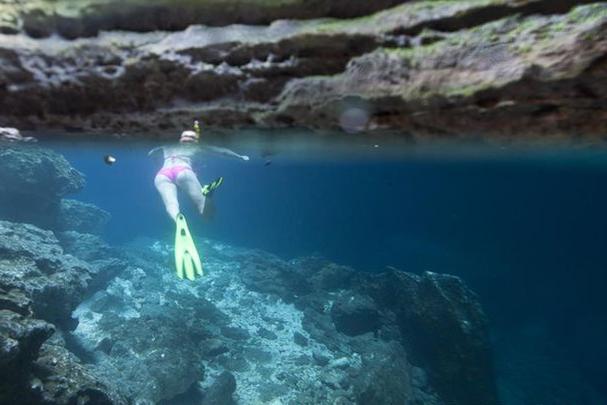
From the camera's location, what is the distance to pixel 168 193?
9922mm

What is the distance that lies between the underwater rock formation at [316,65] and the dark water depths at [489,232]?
55.6 ft

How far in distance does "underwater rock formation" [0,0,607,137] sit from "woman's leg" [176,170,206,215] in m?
8.53

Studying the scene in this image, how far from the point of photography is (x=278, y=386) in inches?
489

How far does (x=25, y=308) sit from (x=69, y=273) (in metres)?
4.05

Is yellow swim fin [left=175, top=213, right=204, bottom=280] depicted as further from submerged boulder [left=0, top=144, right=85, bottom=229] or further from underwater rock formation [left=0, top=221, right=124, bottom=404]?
submerged boulder [left=0, top=144, right=85, bottom=229]

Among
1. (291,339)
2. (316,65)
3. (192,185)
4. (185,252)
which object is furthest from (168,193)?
(316,65)

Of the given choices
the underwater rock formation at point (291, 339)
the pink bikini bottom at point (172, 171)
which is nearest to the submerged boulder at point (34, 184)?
the underwater rock formation at point (291, 339)

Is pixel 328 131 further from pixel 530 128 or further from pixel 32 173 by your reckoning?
pixel 32 173

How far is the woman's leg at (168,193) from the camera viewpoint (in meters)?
9.43

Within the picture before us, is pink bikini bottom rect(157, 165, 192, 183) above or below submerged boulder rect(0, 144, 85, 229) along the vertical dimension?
above

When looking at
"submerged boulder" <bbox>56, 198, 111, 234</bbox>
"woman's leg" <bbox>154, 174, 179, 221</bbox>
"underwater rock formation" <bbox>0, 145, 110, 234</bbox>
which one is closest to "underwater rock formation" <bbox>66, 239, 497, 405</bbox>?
"submerged boulder" <bbox>56, 198, 111, 234</bbox>

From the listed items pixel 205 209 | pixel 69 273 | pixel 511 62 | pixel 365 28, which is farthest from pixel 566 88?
pixel 69 273

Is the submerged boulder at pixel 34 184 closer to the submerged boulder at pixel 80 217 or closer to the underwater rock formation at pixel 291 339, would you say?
the submerged boulder at pixel 80 217

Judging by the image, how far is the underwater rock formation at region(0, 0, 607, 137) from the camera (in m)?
1.28
